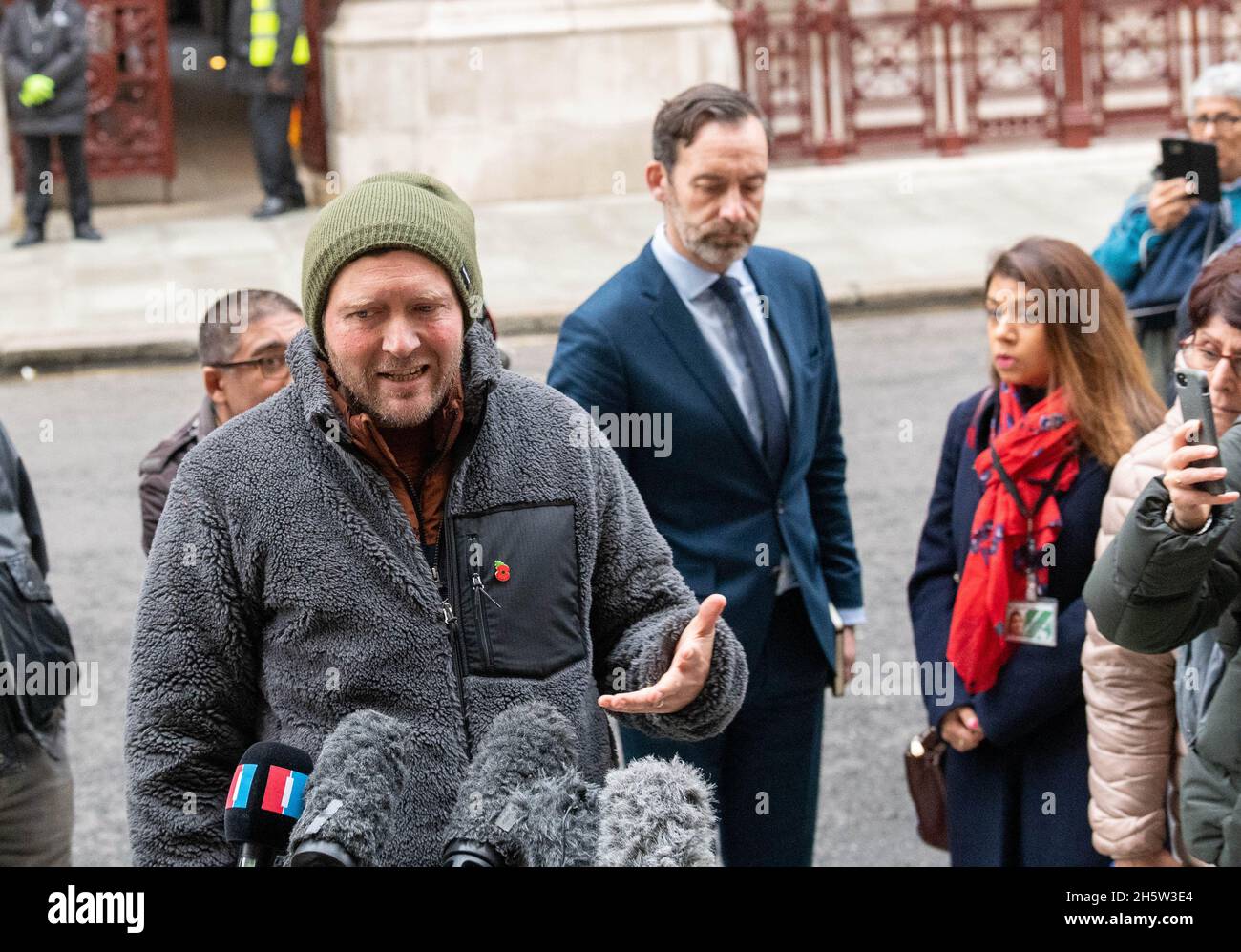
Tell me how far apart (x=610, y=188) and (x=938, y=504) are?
12.3 m

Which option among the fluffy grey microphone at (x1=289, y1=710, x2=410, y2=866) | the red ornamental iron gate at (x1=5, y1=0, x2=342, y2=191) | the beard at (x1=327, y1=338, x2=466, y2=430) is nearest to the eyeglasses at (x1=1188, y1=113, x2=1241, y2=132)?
the beard at (x1=327, y1=338, x2=466, y2=430)

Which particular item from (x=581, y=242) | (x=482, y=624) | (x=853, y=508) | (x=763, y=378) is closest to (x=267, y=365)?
(x=763, y=378)

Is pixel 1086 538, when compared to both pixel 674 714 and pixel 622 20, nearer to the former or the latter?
pixel 674 714

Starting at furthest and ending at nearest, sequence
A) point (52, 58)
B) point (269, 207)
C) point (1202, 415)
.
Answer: point (269, 207), point (52, 58), point (1202, 415)

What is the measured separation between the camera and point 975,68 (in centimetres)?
1770

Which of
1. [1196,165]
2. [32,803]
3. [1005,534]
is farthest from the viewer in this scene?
[1196,165]

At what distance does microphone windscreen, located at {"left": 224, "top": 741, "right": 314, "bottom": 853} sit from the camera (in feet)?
9.06

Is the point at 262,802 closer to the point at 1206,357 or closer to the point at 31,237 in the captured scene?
the point at 1206,357

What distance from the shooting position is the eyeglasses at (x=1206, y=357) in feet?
12.3

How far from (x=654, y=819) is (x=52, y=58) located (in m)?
14.0

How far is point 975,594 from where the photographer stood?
4.61 m

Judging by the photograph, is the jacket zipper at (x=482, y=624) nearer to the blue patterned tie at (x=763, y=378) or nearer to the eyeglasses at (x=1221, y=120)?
the blue patterned tie at (x=763, y=378)

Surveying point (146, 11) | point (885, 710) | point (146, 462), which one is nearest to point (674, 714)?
point (146, 462)
